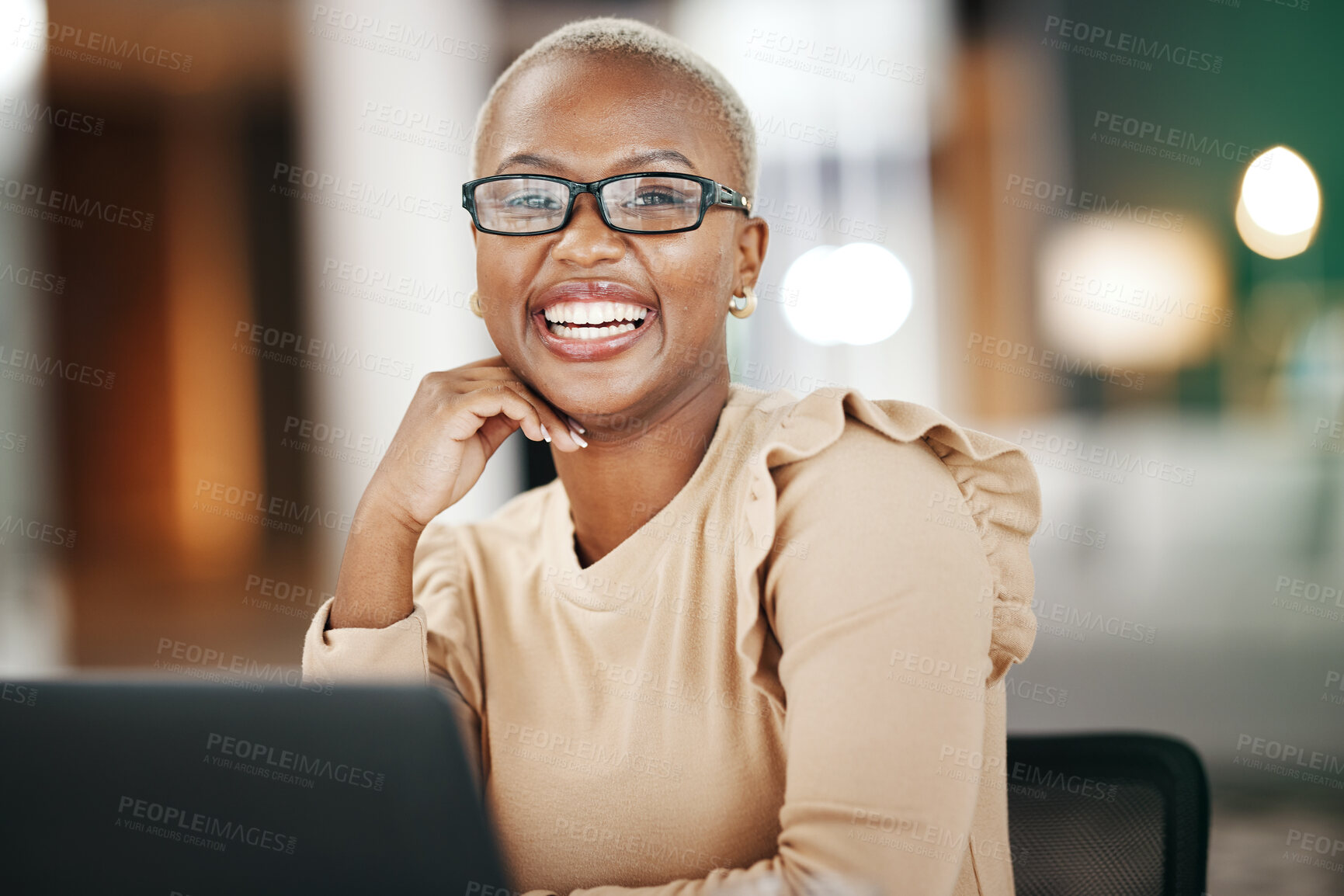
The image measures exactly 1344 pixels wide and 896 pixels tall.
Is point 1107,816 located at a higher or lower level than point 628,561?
lower

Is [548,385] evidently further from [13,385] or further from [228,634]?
[13,385]

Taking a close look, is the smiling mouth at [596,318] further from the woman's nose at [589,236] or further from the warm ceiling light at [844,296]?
the warm ceiling light at [844,296]

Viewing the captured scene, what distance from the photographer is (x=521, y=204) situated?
46.4 inches

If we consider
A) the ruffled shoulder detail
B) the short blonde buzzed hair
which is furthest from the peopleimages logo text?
the ruffled shoulder detail

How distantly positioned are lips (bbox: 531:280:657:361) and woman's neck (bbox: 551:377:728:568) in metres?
0.09

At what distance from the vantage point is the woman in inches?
36.1

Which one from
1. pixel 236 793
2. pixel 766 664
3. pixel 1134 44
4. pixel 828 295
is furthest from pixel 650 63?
pixel 1134 44

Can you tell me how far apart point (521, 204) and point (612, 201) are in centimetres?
11

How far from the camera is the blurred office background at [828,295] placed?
3881 millimetres

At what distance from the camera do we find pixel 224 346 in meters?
6.62

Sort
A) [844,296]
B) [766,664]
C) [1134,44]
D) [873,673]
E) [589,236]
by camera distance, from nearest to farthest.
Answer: [873,673] → [766,664] → [589,236] → [1134,44] → [844,296]

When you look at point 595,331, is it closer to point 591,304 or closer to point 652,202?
point 591,304

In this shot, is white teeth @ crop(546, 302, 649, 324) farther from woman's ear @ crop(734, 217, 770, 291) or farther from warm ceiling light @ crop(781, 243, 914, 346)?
warm ceiling light @ crop(781, 243, 914, 346)

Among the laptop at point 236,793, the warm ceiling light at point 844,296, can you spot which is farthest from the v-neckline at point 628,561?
the warm ceiling light at point 844,296
